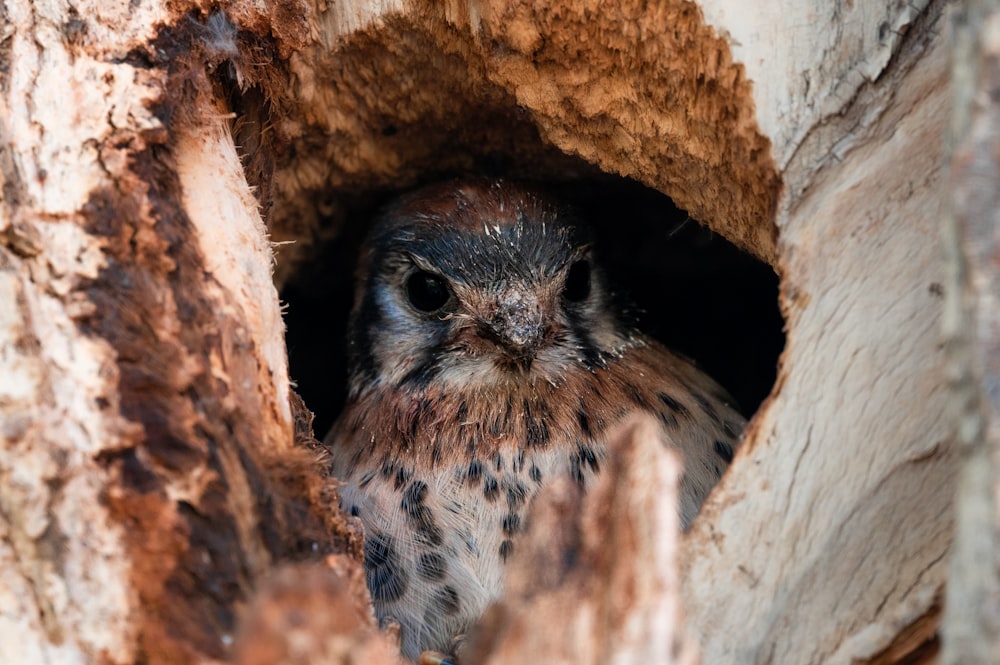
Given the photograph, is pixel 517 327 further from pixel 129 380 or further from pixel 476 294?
pixel 129 380

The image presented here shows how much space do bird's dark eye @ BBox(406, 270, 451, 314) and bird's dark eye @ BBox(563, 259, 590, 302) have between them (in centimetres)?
34

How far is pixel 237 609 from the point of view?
1.60 m

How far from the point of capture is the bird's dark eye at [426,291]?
9.65ft

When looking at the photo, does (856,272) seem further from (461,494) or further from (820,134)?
(461,494)

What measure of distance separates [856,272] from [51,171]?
54.7 inches

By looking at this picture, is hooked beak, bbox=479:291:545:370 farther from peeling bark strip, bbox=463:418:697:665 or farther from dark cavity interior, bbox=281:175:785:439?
peeling bark strip, bbox=463:418:697:665

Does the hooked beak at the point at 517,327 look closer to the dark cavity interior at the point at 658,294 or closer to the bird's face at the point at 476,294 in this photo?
the bird's face at the point at 476,294

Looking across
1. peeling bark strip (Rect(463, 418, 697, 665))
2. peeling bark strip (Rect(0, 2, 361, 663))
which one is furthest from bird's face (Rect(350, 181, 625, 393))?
peeling bark strip (Rect(463, 418, 697, 665))

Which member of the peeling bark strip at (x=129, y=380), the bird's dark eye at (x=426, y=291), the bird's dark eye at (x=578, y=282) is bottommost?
the peeling bark strip at (x=129, y=380)

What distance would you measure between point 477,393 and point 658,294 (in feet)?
4.62

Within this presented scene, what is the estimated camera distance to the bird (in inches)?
97.2

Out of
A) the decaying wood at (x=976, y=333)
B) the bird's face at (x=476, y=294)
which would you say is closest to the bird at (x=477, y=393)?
the bird's face at (x=476, y=294)

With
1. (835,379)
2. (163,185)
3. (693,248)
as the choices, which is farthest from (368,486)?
(693,248)

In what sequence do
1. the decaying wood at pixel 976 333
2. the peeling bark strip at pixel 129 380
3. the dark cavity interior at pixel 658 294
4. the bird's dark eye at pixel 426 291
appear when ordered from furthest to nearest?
1. the dark cavity interior at pixel 658 294
2. the bird's dark eye at pixel 426 291
3. the peeling bark strip at pixel 129 380
4. the decaying wood at pixel 976 333
